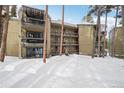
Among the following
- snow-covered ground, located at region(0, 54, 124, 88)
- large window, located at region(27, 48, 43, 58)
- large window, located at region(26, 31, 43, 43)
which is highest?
large window, located at region(26, 31, 43, 43)

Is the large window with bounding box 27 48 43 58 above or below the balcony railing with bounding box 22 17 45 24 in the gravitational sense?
below

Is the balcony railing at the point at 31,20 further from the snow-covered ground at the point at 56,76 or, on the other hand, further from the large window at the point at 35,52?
the snow-covered ground at the point at 56,76

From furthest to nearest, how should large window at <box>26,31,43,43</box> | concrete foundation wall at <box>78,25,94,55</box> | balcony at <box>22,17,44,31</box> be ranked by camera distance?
1. concrete foundation wall at <box>78,25,94,55</box>
2. balcony at <box>22,17,44,31</box>
3. large window at <box>26,31,43,43</box>

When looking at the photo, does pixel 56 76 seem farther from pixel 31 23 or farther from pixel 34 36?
pixel 31 23

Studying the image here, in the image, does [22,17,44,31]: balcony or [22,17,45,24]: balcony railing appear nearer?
[22,17,44,31]: balcony

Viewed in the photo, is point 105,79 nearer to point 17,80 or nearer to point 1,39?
point 17,80

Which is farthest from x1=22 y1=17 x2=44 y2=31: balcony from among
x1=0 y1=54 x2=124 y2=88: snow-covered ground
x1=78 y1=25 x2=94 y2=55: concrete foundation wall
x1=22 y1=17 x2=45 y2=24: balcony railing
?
x1=78 y1=25 x2=94 y2=55: concrete foundation wall

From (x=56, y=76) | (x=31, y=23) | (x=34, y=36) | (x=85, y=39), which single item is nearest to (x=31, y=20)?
(x=31, y=23)

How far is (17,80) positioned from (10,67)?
642mm

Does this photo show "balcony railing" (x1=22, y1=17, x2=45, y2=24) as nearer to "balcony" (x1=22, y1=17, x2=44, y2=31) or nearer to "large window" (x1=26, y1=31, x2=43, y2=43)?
"balcony" (x1=22, y1=17, x2=44, y2=31)

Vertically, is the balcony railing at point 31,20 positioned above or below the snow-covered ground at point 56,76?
above

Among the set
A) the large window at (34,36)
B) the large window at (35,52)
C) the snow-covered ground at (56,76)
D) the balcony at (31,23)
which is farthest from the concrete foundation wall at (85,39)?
the snow-covered ground at (56,76)
